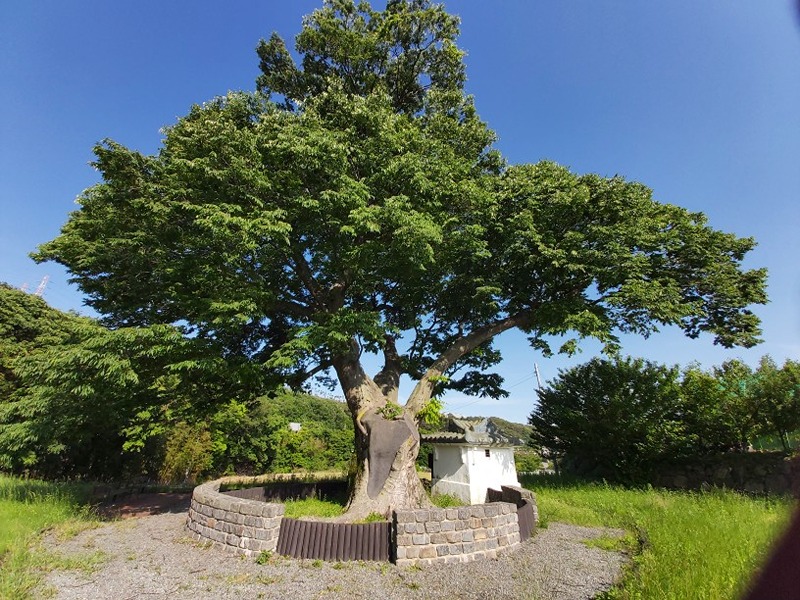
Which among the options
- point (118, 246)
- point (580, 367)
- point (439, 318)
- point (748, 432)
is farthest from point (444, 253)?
point (748, 432)

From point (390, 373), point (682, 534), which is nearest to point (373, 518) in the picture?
point (390, 373)

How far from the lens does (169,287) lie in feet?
30.4

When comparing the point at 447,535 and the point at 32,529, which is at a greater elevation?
the point at 447,535

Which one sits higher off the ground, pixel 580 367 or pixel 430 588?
pixel 580 367

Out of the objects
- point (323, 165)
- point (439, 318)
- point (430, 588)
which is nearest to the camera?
point (430, 588)

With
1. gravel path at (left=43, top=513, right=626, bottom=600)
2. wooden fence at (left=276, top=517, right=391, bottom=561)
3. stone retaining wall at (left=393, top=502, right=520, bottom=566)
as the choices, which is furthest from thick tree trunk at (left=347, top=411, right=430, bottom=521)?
gravel path at (left=43, top=513, right=626, bottom=600)

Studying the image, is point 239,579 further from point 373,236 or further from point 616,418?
point 616,418

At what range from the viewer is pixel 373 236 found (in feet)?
32.8

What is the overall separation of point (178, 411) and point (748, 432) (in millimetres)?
20011

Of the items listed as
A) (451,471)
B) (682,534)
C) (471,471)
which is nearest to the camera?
(682,534)

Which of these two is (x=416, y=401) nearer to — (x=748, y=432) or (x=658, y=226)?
(x=658, y=226)

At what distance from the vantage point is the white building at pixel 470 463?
15352 millimetres

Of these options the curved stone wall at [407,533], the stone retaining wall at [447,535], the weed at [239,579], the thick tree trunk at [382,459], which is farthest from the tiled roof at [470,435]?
→ the weed at [239,579]

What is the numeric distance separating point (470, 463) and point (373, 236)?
1080cm
